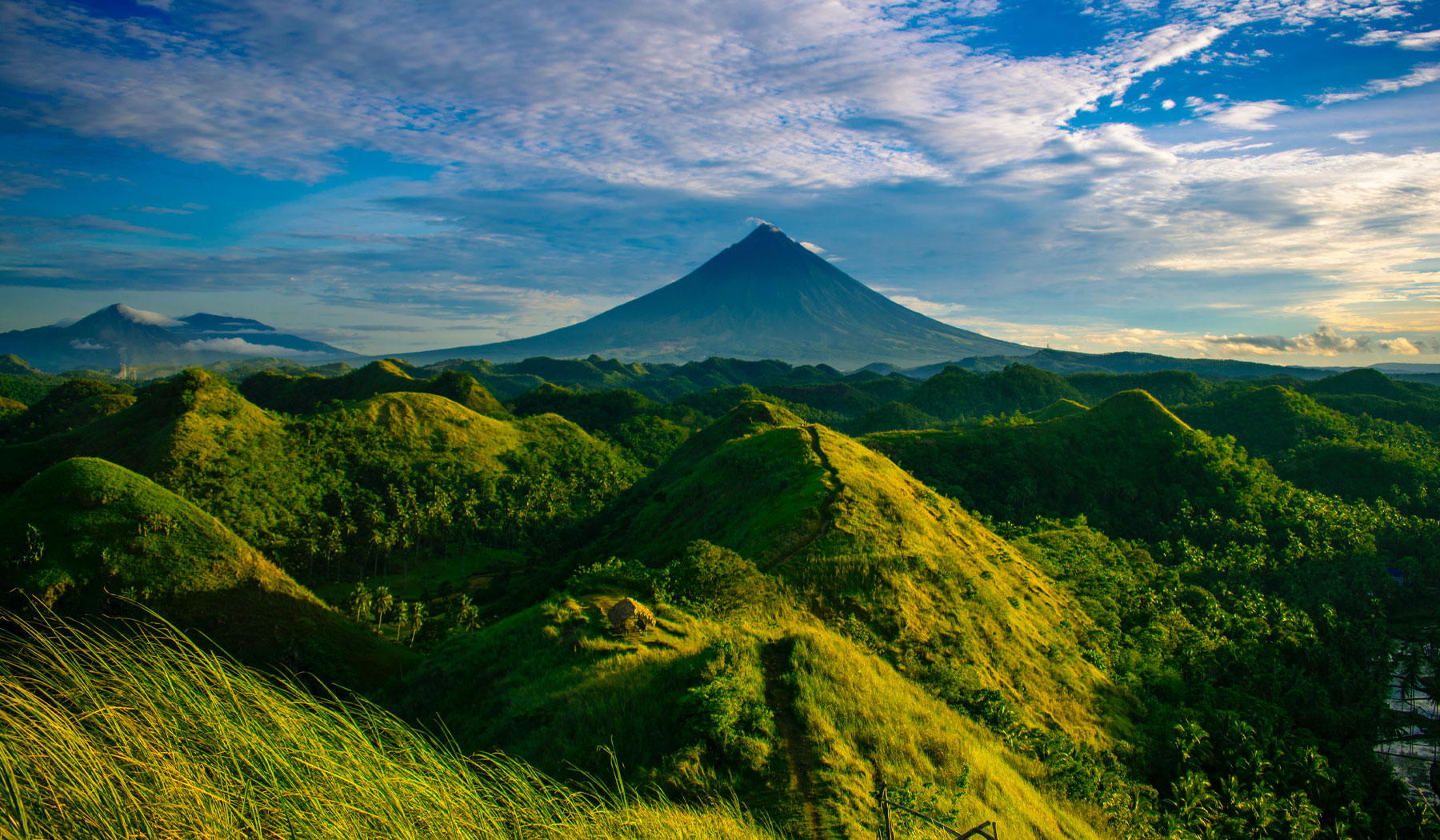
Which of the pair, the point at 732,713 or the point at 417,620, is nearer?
the point at 732,713

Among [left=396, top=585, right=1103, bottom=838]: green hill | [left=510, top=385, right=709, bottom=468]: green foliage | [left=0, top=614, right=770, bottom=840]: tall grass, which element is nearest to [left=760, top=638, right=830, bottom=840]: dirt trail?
[left=396, top=585, right=1103, bottom=838]: green hill

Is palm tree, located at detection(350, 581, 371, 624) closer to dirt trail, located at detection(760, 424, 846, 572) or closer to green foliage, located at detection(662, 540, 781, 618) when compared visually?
green foliage, located at detection(662, 540, 781, 618)

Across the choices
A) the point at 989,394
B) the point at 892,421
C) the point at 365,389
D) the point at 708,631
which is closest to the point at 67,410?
the point at 365,389

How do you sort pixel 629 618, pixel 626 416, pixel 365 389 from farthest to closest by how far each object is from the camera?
pixel 626 416 < pixel 365 389 < pixel 629 618

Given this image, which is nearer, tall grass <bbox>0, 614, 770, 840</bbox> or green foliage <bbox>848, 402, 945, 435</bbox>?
tall grass <bbox>0, 614, 770, 840</bbox>

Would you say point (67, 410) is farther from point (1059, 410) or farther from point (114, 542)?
point (1059, 410)
